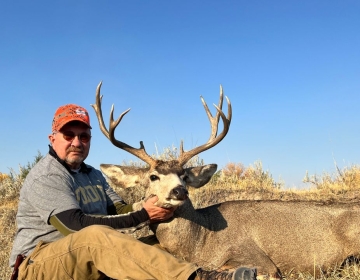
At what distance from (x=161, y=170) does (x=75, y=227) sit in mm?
1395

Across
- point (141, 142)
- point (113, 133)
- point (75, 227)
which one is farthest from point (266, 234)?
point (75, 227)

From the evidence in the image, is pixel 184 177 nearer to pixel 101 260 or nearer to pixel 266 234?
pixel 266 234

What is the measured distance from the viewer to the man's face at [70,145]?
164 inches

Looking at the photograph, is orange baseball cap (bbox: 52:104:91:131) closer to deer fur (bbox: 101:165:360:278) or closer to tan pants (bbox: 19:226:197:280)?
deer fur (bbox: 101:165:360:278)

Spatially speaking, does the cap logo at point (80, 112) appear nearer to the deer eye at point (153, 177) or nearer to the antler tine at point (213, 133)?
the deer eye at point (153, 177)

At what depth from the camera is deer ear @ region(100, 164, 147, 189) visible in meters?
5.14

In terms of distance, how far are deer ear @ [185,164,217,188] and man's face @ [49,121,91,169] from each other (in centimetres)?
151

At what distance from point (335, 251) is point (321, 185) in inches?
159

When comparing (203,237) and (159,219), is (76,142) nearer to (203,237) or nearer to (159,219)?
(159,219)

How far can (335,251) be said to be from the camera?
5.04 meters

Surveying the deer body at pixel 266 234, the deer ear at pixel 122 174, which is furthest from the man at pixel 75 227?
the deer ear at pixel 122 174

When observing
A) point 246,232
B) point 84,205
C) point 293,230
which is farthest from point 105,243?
point 293,230

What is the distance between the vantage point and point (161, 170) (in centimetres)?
470

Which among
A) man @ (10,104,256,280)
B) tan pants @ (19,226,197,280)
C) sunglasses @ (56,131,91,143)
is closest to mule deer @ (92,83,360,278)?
man @ (10,104,256,280)
